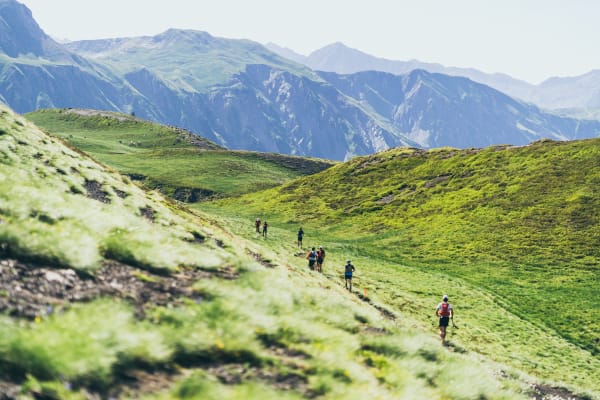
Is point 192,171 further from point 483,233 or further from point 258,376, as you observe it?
point 258,376

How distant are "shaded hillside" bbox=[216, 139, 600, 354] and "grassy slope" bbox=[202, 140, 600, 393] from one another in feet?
A: 0.75

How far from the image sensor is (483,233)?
76938mm

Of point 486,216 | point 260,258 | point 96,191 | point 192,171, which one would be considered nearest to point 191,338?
point 96,191

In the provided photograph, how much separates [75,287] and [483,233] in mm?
74221

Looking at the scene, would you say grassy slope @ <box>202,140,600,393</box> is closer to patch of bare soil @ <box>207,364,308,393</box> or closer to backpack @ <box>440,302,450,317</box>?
backpack @ <box>440,302,450,317</box>

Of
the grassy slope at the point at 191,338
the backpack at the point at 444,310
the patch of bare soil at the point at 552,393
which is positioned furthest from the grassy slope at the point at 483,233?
the grassy slope at the point at 191,338

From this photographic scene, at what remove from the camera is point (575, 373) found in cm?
3297

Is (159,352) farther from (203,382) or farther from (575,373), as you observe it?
(575,373)

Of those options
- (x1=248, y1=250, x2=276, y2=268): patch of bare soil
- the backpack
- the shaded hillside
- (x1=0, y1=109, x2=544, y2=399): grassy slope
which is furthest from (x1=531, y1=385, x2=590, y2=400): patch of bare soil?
(x1=248, y1=250, x2=276, y2=268): patch of bare soil

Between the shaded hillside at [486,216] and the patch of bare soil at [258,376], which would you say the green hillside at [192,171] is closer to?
the shaded hillside at [486,216]

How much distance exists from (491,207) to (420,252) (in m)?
24.4

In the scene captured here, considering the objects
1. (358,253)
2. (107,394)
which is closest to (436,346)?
(107,394)

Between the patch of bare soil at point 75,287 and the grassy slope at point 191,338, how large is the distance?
21 cm

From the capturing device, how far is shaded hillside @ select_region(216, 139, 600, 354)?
54688 millimetres
